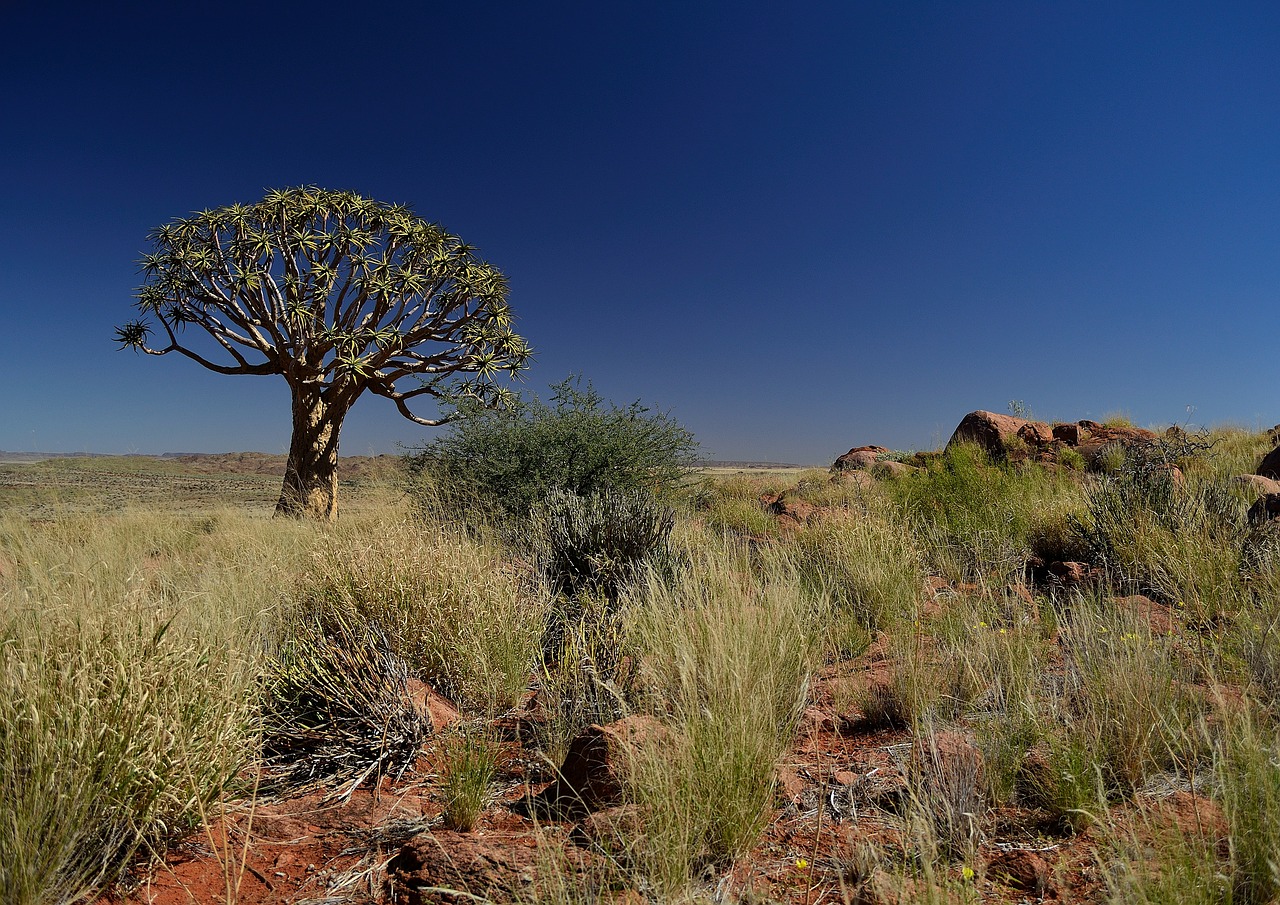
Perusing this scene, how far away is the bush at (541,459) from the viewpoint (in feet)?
32.7

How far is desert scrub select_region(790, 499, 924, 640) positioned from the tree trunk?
9.46 m

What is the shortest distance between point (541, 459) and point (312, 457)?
5164mm

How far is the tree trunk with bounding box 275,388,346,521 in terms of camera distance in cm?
1220

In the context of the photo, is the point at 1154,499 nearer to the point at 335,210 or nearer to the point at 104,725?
the point at 104,725

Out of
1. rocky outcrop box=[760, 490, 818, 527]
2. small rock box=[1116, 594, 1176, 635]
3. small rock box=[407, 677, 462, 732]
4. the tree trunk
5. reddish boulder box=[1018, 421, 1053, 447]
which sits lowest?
small rock box=[407, 677, 462, 732]

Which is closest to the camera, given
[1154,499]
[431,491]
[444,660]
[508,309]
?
[444,660]

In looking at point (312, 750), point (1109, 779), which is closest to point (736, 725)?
point (1109, 779)

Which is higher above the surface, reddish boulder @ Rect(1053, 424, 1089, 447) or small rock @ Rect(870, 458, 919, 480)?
reddish boulder @ Rect(1053, 424, 1089, 447)

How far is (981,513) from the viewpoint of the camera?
8.23m

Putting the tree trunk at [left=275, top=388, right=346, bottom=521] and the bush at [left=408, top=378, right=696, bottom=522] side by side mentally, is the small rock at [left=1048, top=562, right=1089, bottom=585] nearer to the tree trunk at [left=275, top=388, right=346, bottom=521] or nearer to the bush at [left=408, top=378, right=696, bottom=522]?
the bush at [left=408, top=378, right=696, bottom=522]

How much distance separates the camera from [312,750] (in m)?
3.56

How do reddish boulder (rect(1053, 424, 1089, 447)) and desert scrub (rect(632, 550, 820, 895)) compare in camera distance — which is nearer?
desert scrub (rect(632, 550, 820, 895))

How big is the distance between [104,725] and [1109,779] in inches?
157

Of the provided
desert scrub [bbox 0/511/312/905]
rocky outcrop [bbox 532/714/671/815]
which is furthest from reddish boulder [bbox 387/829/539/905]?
desert scrub [bbox 0/511/312/905]
